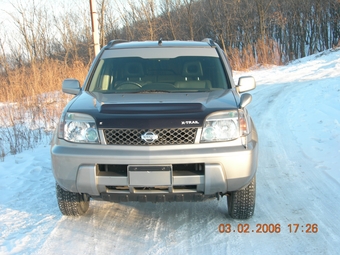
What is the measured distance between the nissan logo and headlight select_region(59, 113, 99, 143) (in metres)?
0.43

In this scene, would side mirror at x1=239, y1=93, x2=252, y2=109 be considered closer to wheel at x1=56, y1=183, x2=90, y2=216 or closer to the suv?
the suv

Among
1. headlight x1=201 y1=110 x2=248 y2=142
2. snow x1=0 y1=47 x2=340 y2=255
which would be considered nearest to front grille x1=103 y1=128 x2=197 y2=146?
headlight x1=201 y1=110 x2=248 y2=142

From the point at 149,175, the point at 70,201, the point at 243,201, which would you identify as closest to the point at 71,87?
the point at 70,201

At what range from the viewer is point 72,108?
329 centimetres

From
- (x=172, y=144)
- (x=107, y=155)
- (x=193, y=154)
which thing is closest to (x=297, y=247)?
(x=193, y=154)

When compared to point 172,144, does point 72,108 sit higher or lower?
higher

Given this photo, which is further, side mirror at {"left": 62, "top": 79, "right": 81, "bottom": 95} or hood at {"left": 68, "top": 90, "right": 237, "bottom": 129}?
side mirror at {"left": 62, "top": 79, "right": 81, "bottom": 95}

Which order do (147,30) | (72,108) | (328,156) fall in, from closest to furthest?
(72,108) → (328,156) → (147,30)

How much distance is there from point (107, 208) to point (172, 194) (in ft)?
3.96

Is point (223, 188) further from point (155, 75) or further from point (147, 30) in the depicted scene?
point (147, 30)

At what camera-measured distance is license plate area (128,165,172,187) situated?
9.57ft

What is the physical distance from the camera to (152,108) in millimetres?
3115

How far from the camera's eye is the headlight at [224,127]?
3027mm
